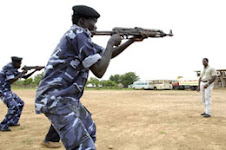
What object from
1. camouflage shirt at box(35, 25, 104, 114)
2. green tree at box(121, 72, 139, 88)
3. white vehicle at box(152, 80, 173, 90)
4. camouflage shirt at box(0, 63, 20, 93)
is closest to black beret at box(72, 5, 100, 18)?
camouflage shirt at box(35, 25, 104, 114)

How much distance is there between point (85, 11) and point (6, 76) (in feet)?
13.7

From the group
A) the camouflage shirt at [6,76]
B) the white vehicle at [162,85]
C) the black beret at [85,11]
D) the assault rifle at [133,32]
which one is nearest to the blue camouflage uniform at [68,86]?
the black beret at [85,11]

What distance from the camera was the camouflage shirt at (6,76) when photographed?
5.44m

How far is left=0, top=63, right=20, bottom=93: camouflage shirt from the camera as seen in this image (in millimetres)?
5441

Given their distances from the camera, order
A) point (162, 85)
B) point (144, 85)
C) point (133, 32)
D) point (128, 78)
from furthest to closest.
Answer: point (128, 78)
point (144, 85)
point (162, 85)
point (133, 32)

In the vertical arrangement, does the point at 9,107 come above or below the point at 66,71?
below

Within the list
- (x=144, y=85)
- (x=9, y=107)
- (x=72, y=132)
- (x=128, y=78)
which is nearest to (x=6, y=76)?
(x=9, y=107)

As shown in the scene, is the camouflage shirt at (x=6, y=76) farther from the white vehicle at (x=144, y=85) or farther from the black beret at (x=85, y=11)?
the white vehicle at (x=144, y=85)

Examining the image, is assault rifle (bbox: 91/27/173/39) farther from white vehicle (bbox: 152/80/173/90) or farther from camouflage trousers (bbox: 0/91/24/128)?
white vehicle (bbox: 152/80/173/90)

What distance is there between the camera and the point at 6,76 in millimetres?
5465

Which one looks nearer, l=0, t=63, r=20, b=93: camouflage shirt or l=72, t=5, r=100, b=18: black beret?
l=72, t=5, r=100, b=18: black beret

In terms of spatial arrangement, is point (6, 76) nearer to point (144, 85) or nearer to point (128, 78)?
point (144, 85)

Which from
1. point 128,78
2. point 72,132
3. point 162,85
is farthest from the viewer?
point 128,78

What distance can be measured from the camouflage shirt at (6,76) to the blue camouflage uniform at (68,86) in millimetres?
3865
